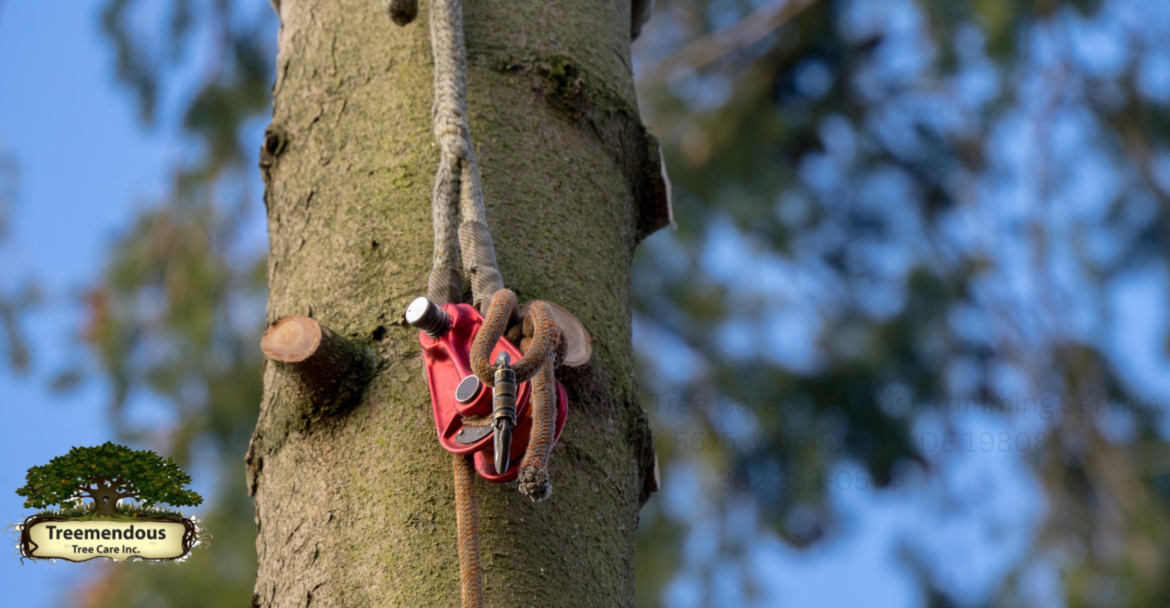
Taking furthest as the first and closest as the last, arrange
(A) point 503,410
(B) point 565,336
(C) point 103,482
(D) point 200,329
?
1. (D) point 200,329
2. (C) point 103,482
3. (B) point 565,336
4. (A) point 503,410

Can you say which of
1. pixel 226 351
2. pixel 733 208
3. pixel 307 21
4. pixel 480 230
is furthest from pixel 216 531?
pixel 480 230

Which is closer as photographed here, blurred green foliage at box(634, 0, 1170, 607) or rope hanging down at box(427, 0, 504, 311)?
rope hanging down at box(427, 0, 504, 311)

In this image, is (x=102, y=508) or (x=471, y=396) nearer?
(x=471, y=396)

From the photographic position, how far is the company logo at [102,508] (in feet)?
3.46

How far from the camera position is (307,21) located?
102 cm

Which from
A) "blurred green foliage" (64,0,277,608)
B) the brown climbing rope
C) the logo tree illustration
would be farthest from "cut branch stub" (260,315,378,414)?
"blurred green foliage" (64,0,277,608)

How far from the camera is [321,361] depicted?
2.48 ft

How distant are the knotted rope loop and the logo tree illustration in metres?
0.51

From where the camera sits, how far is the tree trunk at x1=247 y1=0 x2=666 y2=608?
724mm

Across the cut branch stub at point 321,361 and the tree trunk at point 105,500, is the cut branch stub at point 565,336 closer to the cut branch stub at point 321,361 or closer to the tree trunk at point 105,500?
the cut branch stub at point 321,361

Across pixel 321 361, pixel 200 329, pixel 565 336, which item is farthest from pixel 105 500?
pixel 200 329

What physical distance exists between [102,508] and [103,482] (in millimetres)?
28

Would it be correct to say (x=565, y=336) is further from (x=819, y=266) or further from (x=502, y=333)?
(x=819, y=266)

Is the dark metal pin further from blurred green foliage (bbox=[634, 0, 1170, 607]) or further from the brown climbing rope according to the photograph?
blurred green foliage (bbox=[634, 0, 1170, 607])
